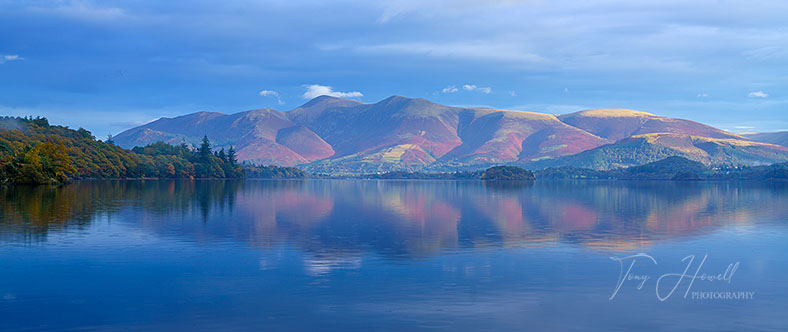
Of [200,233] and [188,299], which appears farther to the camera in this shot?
[200,233]

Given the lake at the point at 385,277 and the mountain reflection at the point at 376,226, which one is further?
the mountain reflection at the point at 376,226

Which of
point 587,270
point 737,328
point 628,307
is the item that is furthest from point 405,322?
point 587,270

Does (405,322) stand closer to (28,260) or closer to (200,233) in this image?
(28,260)

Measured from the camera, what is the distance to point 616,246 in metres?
34.4

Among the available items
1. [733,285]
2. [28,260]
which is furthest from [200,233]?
[733,285]

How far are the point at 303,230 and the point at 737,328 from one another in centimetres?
2989

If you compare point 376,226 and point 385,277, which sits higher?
point 376,226

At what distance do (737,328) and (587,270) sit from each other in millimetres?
8691

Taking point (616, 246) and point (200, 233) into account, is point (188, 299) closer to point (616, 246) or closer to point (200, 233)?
point (200, 233)

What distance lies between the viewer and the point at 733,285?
2378 centimetres

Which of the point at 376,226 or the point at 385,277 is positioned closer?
the point at 385,277

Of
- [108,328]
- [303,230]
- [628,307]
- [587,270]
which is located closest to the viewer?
[108,328]

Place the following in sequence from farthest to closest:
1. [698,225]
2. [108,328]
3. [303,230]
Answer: [698,225]
[303,230]
[108,328]

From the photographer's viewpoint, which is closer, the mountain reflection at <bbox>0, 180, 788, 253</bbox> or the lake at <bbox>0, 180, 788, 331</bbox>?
the lake at <bbox>0, 180, 788, 331</bbox>
